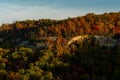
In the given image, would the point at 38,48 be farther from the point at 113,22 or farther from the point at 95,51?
the point at 113,22

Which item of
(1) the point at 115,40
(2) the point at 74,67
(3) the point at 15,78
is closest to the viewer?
(3) the point at 15,78

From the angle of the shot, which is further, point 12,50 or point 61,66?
point 12,50

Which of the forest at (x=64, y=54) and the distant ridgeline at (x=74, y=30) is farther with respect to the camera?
the distant ridgeline at (x=74, y=30)

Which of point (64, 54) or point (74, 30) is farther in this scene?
point (74, 30)

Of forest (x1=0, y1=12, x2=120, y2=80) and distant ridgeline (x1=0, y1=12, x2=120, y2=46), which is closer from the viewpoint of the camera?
forest (x1=0, y1=12, x2=120, y2=80)

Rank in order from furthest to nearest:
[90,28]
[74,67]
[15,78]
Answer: [90,28] < [74,67] < [15,78]

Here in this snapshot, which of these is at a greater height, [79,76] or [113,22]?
[113,22]

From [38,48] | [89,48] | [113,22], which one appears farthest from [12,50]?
[113,22]

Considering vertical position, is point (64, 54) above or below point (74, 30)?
below
